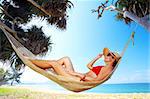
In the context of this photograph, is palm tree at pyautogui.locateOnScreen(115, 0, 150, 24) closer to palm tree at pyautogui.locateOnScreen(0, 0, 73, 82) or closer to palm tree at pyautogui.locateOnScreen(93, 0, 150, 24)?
palm tree at pyautogui.locateOnScreen(93, 0, 150, 24)

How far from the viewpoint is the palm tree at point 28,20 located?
3.53 meters

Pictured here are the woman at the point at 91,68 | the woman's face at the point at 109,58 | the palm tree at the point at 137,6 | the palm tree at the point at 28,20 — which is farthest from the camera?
the palm tree at the point at 28,20

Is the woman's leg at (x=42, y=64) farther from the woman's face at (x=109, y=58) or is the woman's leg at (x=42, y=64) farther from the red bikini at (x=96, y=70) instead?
the woman's face at (x=109, y=58)

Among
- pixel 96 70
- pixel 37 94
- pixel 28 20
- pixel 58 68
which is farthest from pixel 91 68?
pixel 37 94

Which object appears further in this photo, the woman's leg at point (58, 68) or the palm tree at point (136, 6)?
the palm tree at point (136, 6)

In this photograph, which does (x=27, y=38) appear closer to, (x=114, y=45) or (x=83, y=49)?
(x=83, y=49)

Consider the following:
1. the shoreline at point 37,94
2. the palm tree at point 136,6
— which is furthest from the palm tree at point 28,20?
the shoreline at point 37,94

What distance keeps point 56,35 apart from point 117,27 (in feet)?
2.76

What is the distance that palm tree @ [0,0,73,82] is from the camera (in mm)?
3533

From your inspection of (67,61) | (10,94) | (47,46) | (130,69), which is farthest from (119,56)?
(10,94)

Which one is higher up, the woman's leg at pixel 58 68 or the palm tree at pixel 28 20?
the palm tree at pixel 28 20

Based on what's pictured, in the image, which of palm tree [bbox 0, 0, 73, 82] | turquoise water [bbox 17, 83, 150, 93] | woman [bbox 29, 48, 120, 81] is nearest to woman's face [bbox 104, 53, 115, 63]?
woman [bbox 29, 48, 120, 81]

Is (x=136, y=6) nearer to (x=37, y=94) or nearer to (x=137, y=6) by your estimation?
(x=137, y=6)

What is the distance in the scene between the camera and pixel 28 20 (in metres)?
3.75
